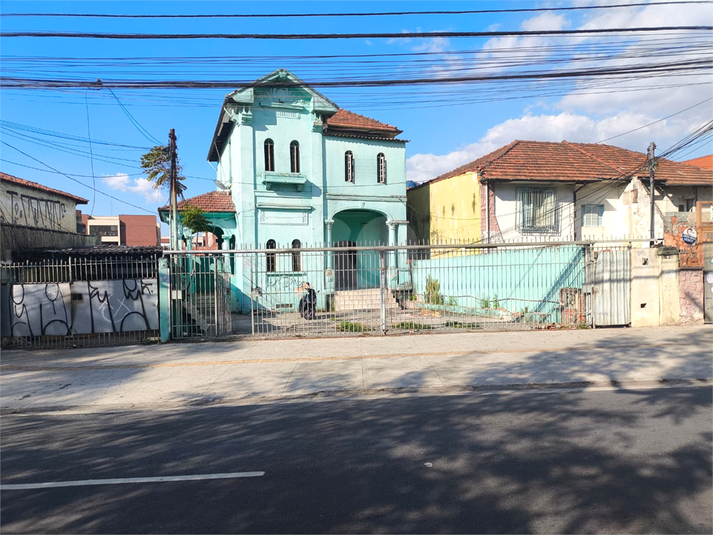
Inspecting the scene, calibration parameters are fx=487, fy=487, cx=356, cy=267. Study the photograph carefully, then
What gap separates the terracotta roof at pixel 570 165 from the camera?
20.8 m

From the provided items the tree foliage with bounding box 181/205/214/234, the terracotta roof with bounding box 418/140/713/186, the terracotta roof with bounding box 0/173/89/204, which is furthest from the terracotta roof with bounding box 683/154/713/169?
the terracotta roof with bounding box 0/173/89/204

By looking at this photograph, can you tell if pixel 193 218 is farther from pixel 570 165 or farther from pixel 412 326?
pixel 570 165

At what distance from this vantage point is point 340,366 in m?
9.64

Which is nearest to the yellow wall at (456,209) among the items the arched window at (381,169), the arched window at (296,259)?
the arched window at (381,169)

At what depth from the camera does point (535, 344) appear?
11.3m

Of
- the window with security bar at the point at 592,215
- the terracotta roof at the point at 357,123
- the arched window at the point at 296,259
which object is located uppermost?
the terracotta roof at the point at 357,123

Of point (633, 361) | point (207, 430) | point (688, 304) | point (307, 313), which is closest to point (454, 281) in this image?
point (307, 313)

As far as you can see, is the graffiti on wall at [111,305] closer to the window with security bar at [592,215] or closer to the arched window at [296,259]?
the arched window at [296,259]

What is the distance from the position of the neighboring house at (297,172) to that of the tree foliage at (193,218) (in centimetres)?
87

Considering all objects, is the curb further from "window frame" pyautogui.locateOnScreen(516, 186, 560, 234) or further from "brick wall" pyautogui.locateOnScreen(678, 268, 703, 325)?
"window frame" pyautogui.locateOnScreen(516, 186, 560, 234)

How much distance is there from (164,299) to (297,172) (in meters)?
10.9

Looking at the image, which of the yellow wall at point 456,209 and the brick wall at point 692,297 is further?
the yellow wall at point 456,209

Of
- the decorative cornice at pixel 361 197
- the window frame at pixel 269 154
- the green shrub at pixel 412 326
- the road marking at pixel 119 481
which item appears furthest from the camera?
the decorative cornice at pixel 361 197

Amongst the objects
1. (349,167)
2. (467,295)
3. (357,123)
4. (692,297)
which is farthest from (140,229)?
(692,297)
